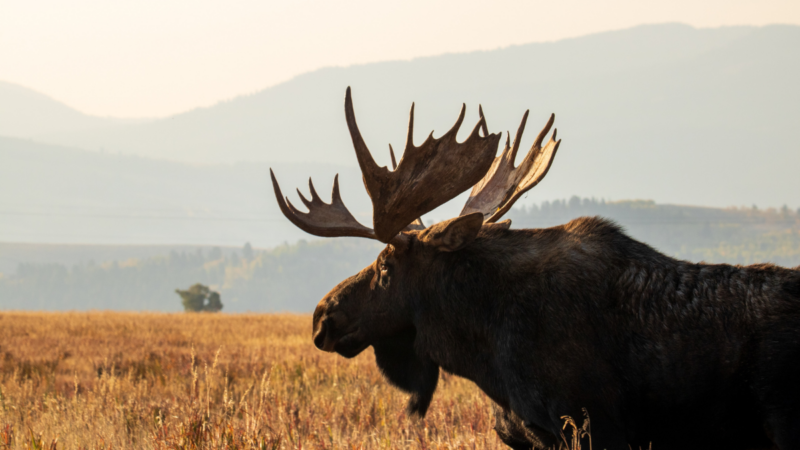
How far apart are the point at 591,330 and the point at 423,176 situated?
1.35 meters

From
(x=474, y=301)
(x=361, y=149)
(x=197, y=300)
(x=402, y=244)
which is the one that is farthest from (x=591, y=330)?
(x=197, y=300)

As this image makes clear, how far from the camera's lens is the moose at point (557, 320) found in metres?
3.27

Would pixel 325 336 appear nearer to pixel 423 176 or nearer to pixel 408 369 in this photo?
pixel 408 369

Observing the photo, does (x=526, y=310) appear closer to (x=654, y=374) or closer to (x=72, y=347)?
(x=654, y=374)

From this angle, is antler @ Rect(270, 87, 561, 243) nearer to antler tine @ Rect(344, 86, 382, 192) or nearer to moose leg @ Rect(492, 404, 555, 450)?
antler tine @ Rect(344, 86, 382, 192)

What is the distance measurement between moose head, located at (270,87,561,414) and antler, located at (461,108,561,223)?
0.74 meters

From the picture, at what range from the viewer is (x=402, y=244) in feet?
14.0

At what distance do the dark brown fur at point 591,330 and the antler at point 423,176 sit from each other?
0.21m

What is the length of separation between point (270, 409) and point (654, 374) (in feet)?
12.7

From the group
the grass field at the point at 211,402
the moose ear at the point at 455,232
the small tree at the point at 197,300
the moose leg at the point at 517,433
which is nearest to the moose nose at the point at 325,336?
the grass field at the point at 211,402

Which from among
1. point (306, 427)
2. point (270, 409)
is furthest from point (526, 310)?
point (270, 409)

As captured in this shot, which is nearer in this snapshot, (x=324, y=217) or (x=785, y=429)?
(x=785, y=429)

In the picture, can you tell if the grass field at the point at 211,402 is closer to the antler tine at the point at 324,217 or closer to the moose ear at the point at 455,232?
the antler tine at the point at 324,217

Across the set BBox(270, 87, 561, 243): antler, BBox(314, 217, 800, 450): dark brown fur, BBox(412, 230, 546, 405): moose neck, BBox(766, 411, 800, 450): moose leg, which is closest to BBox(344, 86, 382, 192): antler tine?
BBox(270, 87, 561, 243): antler
